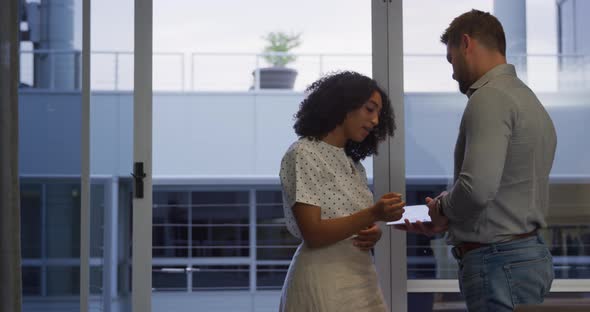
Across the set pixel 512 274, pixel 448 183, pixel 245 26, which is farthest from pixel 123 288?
pixel 245 26

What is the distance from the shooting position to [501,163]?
1.79 metres

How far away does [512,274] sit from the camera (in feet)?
6.09

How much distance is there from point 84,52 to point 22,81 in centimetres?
55

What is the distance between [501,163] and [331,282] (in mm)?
517

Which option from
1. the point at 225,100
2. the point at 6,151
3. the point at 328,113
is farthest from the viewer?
the point at 225,100

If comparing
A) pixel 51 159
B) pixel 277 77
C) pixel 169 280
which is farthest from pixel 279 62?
pixel 51 159

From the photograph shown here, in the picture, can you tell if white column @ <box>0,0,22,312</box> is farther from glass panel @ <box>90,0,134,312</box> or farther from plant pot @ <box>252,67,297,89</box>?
plant pot @ <box>252,67,297,89</box>

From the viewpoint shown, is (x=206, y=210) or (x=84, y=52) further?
(x=206, y=210)

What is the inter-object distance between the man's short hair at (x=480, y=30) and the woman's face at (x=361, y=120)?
27 centimetres

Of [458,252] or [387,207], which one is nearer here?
[387,207]

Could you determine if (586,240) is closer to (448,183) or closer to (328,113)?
(448,183)

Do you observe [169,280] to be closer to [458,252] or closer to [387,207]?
[458,252]

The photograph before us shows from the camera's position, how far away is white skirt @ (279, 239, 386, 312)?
6.21ft

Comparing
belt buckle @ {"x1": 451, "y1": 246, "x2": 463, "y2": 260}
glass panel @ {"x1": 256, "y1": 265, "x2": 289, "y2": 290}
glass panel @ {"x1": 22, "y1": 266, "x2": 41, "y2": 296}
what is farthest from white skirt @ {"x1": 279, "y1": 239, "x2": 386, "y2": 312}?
glass panel @ {"x1": 256, "y1": 265, "x2": 289, "y2": 290}
